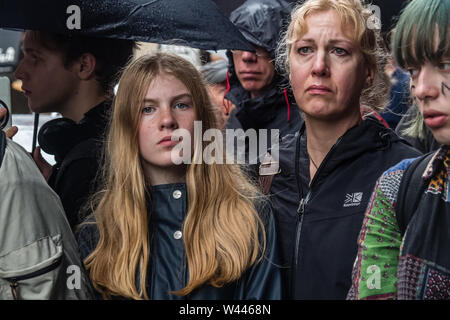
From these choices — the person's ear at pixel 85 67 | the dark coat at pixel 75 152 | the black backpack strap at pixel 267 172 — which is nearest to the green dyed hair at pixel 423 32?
the black backpack strap at pixel 267 172

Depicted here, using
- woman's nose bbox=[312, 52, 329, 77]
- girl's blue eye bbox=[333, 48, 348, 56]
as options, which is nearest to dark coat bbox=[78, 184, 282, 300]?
woman's nose bbox=[312, 52, 329, 77]

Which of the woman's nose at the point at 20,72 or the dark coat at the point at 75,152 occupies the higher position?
the woman's nose at the point at 20,72

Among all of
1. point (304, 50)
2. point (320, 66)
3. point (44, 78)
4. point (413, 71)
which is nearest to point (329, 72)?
point (320, 66)

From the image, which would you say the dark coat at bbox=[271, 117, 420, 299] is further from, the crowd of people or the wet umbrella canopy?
the wet umbrella canopy

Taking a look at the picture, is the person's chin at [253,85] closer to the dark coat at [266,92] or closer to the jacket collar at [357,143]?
the dark coat at [266,92]

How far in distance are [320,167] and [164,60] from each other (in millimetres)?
807

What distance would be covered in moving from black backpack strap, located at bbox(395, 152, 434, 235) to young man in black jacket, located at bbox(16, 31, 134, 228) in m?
1.46

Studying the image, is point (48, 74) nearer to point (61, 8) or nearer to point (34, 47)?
point (34, 47)

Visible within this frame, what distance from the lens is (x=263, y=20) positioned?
2971 mm

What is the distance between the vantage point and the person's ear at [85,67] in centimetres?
307

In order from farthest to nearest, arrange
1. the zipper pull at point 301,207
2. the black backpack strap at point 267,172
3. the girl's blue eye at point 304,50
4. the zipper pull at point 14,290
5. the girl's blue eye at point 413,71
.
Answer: the black backpack strap at point 267,172, the girl's blue eye at point 304,50, the zipper pull at point 301,207, the zipper pull at point 14,290, the girl's blue eye at point 413,71

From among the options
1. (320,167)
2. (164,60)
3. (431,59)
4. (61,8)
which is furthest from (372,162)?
(61,8)
